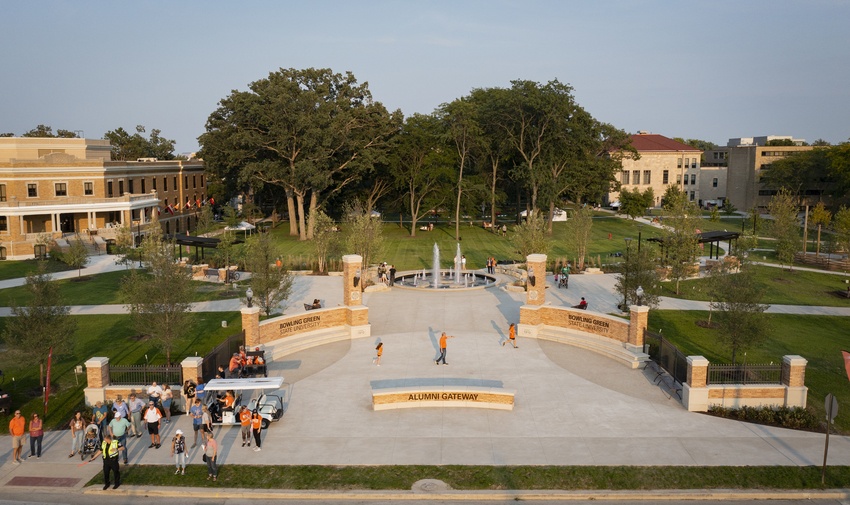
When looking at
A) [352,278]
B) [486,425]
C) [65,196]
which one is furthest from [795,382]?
[65,196]

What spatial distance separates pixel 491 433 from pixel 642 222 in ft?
244

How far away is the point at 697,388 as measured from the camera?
894 inches

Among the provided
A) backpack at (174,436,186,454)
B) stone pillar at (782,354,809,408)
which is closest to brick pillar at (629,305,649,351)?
stone pillar at (782,354,809,408)

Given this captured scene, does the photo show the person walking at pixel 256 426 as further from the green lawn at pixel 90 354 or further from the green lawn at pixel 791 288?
A: the green lawn at pixel 791 288

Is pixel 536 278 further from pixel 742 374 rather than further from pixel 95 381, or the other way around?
pixel 95 381

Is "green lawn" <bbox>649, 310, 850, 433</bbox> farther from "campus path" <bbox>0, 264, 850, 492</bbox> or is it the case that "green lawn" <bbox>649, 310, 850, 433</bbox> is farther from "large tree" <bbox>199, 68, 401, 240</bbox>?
"large tree" <bbox>199, 68, 401, 240</bbox>

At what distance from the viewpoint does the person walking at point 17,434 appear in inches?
736

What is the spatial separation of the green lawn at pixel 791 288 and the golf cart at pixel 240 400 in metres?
25.9

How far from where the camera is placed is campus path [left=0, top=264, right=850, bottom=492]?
750 inches

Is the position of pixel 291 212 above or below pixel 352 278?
above

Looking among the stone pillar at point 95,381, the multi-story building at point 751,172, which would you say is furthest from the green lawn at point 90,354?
the multi-story building at point 751,172

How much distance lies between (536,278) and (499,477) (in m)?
14.8

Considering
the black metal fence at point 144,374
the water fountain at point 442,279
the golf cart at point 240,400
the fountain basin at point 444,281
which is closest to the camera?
the golf cart at point 240,400

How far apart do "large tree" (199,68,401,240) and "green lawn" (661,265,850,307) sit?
1288 inches
